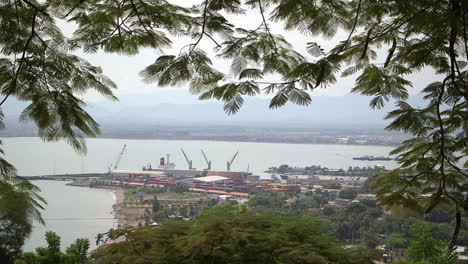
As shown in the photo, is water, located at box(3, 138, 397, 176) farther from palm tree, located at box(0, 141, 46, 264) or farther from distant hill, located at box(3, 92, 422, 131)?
palm tree, located at box(0, 141, 46, 264)

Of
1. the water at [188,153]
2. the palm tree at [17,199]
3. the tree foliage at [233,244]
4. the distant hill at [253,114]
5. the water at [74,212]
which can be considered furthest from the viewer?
the distant hill at [253,114]

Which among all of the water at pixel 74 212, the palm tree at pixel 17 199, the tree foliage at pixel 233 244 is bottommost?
the water at pixel 74 212

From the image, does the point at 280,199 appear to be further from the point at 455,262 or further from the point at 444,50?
the point at 444,50

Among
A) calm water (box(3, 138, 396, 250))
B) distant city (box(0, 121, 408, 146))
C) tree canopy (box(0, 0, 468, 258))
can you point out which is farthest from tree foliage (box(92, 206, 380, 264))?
distant city (box(0, 121, 408, 146))

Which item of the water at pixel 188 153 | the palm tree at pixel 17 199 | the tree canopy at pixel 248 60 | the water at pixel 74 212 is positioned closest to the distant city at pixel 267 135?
the water at pixel 188 153

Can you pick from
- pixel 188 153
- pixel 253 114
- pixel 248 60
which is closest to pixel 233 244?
pixel 248 60

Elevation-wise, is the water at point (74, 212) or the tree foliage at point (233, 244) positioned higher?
the tree foliage at point (233, 244)

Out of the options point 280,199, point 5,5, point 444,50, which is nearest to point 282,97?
point 444,50

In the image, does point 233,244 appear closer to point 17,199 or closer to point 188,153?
point 17,199

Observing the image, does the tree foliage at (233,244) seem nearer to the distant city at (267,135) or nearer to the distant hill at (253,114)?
the distant city at (267,135)
